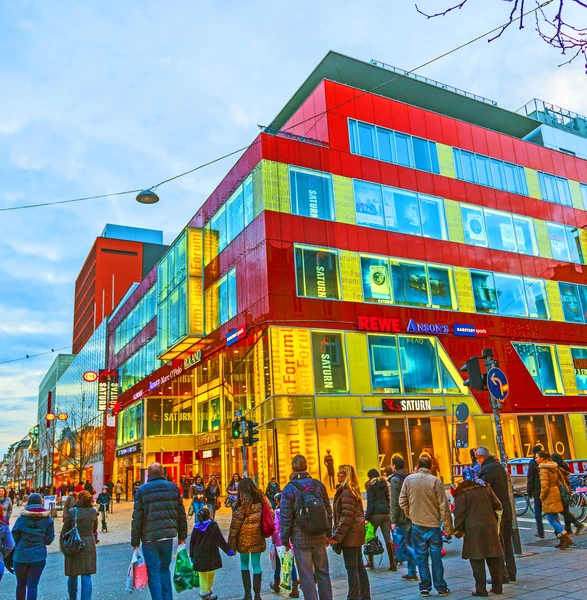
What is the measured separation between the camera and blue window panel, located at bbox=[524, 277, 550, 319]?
3459 cm

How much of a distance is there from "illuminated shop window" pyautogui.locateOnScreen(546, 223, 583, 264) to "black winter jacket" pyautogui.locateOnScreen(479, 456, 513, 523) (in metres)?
30.9

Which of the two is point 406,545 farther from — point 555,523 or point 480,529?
point 555,523

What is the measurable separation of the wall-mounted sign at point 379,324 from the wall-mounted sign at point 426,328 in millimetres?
713

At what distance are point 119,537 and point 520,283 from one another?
83.5 feet

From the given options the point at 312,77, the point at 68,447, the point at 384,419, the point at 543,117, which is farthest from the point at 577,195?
the point at 68,447

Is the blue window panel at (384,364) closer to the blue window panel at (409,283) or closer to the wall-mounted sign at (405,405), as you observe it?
the wall-mounted sign at (405,405)

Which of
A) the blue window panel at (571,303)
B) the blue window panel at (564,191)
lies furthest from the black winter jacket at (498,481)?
the blue window panel at (564,191)

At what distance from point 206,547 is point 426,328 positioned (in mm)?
23459

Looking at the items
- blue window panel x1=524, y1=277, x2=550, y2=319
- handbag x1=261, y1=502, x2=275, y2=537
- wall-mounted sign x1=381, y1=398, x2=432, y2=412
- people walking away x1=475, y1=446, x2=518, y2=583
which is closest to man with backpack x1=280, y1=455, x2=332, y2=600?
handbag x1=261, y1=502, x2=275, y2=537

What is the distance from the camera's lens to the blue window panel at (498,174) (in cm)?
3584

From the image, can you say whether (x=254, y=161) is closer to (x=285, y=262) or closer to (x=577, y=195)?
(x=285, y=262)

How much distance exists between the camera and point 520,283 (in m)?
34.7

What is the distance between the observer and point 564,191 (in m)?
38.8

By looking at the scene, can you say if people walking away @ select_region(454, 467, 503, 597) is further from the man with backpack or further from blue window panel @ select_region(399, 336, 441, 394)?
blue window panel @ select_region(399, 336, 441, 394)
